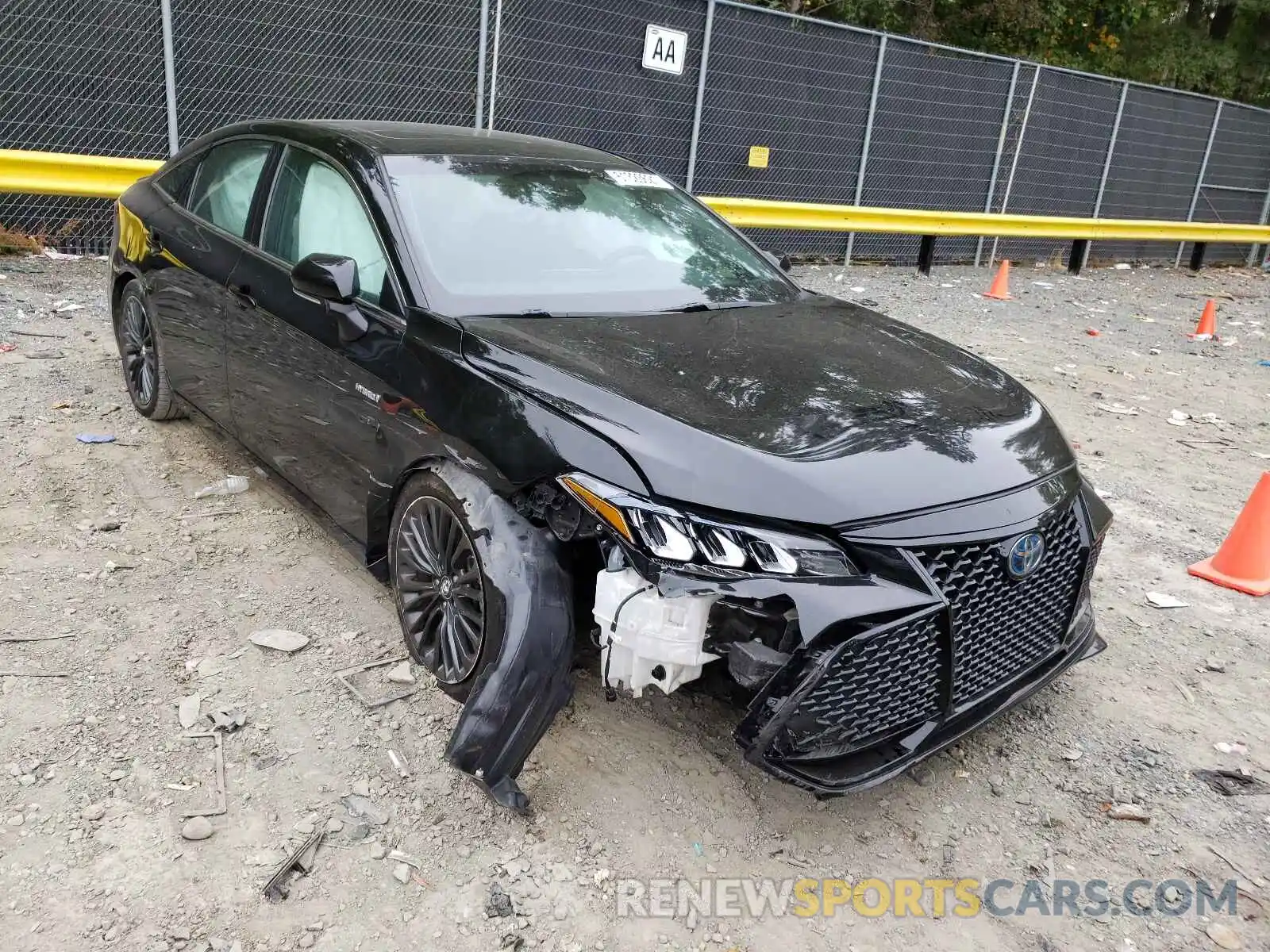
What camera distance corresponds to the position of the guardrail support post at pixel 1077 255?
14.0 meters

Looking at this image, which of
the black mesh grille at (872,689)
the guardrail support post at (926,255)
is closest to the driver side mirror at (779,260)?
the black mesh grille at (872,689)

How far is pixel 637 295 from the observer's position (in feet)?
11.7

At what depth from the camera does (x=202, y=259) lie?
14.0 ft

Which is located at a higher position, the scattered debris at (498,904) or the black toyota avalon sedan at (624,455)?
the black toyota avalon sedan at (624,455)

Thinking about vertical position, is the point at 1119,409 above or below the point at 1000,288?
below

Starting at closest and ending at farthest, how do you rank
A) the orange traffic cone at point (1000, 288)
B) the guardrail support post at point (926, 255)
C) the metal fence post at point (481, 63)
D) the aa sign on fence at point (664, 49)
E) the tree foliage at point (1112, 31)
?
the metal fence post at point (481, 63), the aa sign on fence at point (664, 49), the orange traffic cone at point (1000, 288), the guardrail support post at point (926, 255), the tree foliage at point (1112, 31)

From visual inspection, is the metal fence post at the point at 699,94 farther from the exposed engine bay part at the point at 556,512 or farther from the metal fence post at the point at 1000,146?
the exposed engine bay part at the point at 556,512

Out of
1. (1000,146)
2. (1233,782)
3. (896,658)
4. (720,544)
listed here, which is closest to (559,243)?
(720,544)

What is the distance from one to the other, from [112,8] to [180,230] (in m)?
5.01

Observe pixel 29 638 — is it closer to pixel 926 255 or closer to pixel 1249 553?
pixel 1249 553

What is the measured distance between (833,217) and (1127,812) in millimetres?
9074

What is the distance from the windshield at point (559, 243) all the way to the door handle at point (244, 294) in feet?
2.69

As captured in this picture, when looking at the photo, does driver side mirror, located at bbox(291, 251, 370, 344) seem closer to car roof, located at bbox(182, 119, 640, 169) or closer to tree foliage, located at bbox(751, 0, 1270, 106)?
car roof, located at bbox(182, 119, 640, 169)

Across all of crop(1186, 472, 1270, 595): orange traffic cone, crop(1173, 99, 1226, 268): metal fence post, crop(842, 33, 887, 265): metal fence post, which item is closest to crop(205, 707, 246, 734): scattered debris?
crop(1186, 472, 1270, 595): orange traffic cone
